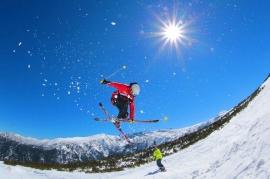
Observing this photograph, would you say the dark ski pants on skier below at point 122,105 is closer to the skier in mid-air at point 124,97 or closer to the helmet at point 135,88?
the skier in mid-air at point 124,97

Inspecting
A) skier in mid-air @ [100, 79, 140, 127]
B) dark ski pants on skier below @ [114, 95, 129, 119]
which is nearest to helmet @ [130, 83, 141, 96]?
skier in mid-air @ [100, 79, 140, 127]

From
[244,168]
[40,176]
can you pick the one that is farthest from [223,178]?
[40,176]

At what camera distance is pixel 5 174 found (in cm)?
2509

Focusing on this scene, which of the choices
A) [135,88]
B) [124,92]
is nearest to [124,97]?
[124,92]

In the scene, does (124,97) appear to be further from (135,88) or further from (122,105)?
(135,88)

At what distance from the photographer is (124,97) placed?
18.9 metres

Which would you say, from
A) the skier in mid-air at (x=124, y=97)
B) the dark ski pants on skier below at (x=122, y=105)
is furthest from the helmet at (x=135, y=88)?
the dark ski pants on skier below at (x=122, y=105)

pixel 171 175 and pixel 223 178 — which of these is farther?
pixel 171 175

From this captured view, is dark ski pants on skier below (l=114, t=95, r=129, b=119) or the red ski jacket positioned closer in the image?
the red ski jacket

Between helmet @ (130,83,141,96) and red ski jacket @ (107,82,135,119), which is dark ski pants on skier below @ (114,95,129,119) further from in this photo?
helmet @ (130,83,141,96)

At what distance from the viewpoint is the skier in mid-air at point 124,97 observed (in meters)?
18.2

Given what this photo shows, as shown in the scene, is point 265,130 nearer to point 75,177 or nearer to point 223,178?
point 223,178

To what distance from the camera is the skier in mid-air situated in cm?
1825

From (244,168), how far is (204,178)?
387cm
